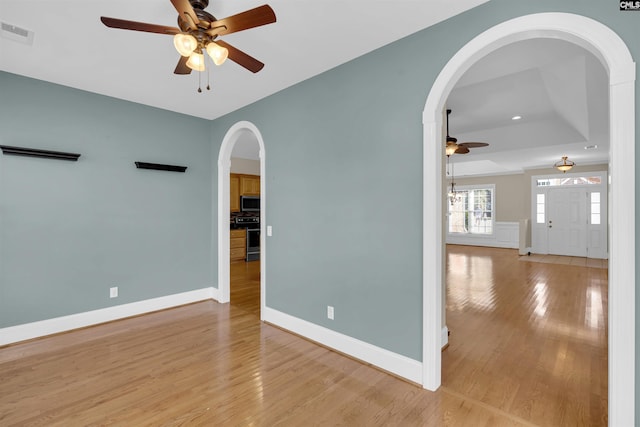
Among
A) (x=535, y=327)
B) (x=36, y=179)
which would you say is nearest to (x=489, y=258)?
(x=535, y=327)

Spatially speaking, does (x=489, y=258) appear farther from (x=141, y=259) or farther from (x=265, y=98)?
(x=141, y=259)

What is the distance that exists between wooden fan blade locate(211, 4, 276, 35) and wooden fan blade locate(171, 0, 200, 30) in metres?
0.10

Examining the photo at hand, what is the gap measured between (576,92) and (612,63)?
247cm

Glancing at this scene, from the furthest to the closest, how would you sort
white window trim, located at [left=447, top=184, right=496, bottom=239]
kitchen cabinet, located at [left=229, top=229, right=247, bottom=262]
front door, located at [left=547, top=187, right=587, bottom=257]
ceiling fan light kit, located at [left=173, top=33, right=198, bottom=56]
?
white window trim, located at [left=447, top=184, right=496, bottom=239] < front door, located at [left=547, top=187, right=587, bottom=257] < kitchen cabinet, located at [left=229, top=229, right=247, bottom=262] < ceiling fan light kit, located at [left=173, top=33, right=198, bottom=56]

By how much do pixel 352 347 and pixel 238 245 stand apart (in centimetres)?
539

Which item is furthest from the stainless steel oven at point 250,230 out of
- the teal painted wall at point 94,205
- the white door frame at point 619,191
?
the white door frame at point 619,191

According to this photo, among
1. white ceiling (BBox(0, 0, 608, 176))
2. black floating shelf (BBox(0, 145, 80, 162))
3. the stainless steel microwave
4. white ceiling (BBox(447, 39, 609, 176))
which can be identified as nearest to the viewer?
white ceiling (BBox(0, 0, 608, 176))

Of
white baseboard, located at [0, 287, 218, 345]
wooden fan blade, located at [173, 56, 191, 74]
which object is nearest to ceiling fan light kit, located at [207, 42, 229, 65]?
wooden fan blade, located at [173, 56, 191, 74]

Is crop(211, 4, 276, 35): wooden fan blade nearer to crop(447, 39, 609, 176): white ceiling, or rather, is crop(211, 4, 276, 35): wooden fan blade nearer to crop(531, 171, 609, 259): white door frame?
crop(447, 39, 609, 176): white ceiling

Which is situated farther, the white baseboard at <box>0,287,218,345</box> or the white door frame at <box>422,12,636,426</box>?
the white baseboard at <box>0,287,218,345</box>

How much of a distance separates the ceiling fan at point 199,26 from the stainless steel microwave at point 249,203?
6.11 meters

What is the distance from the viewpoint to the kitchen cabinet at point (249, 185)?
26.2 feet

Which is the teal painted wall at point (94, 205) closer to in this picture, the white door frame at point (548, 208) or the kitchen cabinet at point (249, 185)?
the kitchen cabinet at point (249, 185)

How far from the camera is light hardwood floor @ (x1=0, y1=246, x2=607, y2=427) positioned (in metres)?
1.97
